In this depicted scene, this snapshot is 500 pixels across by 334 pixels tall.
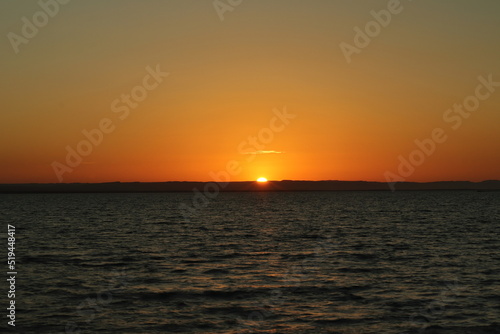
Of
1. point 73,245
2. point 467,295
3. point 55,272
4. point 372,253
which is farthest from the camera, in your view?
point 73,245

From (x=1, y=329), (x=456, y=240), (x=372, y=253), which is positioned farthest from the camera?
(x=456, y=240)

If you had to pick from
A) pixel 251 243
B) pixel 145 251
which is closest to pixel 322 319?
pixel 145 251

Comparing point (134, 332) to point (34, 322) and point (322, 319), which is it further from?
point (322, 319)

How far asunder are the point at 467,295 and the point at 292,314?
10521 mm

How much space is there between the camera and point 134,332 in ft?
71.2

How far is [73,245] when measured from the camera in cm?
5078

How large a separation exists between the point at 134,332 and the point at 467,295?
1784 centimetres

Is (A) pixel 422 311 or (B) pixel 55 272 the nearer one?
(A) pixel 422 311

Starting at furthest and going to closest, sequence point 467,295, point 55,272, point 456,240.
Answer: point 456,240, point 55,272, point 467,295

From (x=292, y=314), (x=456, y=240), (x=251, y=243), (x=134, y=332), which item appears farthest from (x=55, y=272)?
(x=456, y=240)

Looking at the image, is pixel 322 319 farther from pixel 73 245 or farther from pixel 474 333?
pixel 73 245

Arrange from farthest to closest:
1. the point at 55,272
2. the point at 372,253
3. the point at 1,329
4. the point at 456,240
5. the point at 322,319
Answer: the point at 456,240 → the point at 372,253 → the point at 55,272 → the point at 322,319 → the point at 1,329

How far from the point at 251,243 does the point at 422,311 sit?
2917 cm

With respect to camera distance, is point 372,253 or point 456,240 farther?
point 456,240
